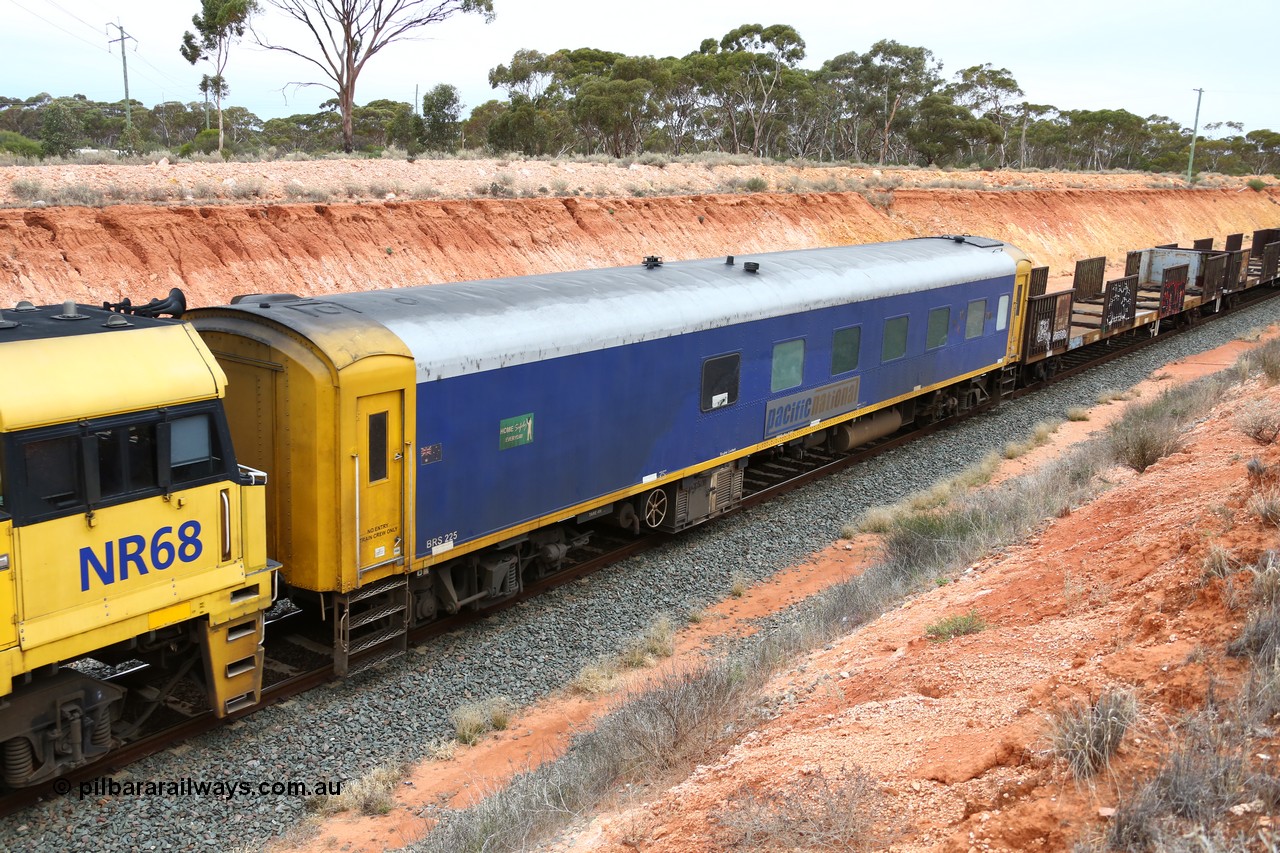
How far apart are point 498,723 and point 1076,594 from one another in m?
5.08

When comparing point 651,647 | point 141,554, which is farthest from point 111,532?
point 651,647

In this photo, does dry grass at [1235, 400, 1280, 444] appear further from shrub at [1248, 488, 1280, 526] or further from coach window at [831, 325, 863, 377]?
coach window at [831, 325, 863, 377]

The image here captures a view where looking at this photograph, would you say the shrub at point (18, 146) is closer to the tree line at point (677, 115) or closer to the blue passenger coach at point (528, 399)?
the tree line at point (677, 115)

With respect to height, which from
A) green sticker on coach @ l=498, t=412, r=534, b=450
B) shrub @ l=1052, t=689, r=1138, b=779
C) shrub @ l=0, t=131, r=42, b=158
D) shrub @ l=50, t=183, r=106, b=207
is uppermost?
shrub @ l=0, t=131, r=42, b=158

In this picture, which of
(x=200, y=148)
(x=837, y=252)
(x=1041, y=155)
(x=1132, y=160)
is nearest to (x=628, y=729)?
(x=837, y=252)

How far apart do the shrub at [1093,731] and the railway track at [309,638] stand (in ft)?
22.6

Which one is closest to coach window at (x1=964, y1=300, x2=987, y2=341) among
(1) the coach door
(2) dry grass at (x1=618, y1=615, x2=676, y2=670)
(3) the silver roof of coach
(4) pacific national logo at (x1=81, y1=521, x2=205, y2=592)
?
(3) the silver roof of coach

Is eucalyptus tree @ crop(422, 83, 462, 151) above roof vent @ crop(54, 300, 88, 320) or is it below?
above

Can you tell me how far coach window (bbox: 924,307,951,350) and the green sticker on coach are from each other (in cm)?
1000

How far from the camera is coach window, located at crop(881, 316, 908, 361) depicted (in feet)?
57.4

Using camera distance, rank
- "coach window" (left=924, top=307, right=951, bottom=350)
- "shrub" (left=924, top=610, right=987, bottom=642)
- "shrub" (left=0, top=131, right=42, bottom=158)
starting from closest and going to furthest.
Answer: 1. "shrub" (left=924, top=610, right=987, bottom=642)
2. "coach window" (left=924, top=307, right=951, bottom=350)
3. "shrub" (left=0, top=131, right=42, bottom=158)

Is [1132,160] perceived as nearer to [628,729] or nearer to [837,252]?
[837,252]

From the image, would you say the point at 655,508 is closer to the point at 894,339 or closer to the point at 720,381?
the point at 720,381

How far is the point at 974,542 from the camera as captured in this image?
12.0m
